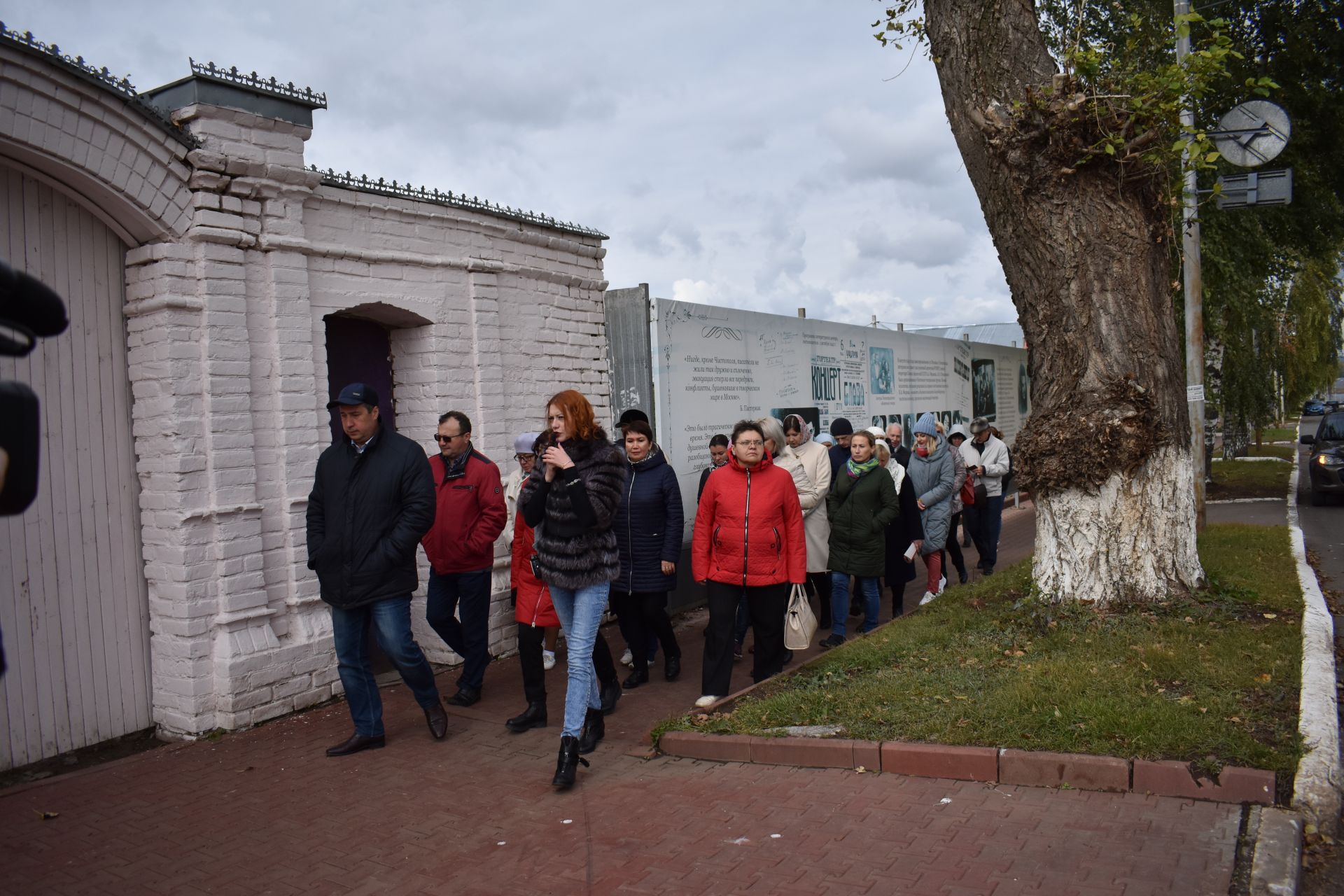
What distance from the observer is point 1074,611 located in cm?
684

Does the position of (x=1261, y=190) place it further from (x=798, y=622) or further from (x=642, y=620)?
(x=642, y=620)

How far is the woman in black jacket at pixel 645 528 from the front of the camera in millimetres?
6824

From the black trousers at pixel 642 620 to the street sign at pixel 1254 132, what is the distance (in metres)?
7.72

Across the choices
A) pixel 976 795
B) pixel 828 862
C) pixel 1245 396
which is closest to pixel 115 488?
pixel 828 862

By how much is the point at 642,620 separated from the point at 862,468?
6.81 feet

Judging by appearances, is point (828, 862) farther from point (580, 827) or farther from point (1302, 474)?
point (1302, 474)

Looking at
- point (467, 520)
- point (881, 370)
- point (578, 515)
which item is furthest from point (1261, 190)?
point (578, 515)

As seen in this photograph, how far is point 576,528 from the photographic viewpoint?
17.0ft

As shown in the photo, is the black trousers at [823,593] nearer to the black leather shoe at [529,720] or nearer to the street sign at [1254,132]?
the black leather shoe at [529,720]

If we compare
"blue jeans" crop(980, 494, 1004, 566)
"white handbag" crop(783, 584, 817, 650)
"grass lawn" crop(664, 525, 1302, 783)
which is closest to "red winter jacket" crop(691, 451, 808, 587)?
"white handbag" crop(783, 584, 817, 650)

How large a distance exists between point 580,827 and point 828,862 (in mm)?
1139

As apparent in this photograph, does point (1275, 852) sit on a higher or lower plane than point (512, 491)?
lower

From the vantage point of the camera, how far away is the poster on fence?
383 inches

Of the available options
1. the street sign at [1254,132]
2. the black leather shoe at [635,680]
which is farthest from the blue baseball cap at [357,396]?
the street sign at [1254,132]
